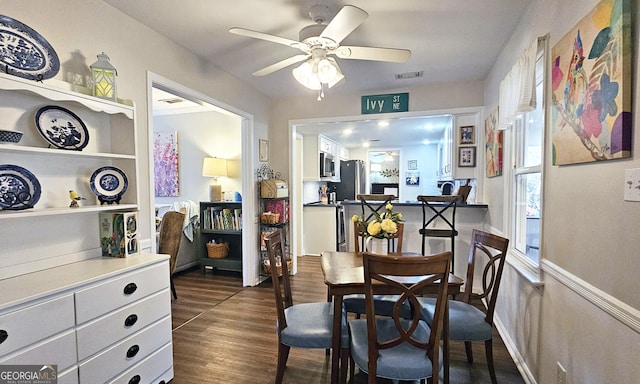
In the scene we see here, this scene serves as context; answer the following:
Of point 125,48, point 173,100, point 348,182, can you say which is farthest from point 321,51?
point 348,182

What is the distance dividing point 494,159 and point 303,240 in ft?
11.4

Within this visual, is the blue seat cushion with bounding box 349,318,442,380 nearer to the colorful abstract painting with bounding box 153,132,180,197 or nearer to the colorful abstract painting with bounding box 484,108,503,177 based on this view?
the colorful abstract painting with bounding box 484,108,503,177

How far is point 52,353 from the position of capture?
4.49 feet

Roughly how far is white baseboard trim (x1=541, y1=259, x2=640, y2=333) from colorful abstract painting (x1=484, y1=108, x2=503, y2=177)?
4.77ft

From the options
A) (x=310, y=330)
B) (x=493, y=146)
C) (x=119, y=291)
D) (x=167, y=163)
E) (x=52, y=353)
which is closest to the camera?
(x=52, y=353)

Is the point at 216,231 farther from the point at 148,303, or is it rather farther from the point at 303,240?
the point at 148,303

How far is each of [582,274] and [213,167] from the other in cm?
442

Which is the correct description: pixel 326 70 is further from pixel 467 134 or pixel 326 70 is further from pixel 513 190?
pixel 467 134

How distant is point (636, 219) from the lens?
1042 millimetres

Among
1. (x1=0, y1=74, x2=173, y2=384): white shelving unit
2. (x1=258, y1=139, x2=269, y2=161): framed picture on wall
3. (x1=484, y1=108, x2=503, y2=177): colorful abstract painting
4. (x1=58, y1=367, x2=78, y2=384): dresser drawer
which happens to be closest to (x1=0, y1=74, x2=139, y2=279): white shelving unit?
(x1=0, y1=74, x2=173, y2=384): white shelving unit

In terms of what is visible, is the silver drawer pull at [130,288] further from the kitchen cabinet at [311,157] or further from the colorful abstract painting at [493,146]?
the kitchen cabinet at [311,157]

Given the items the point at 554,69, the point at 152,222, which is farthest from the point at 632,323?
the point at 152,222

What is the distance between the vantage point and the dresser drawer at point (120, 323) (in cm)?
151

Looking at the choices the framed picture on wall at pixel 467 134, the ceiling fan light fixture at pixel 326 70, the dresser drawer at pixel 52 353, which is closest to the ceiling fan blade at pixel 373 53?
the ceiling fan light fixture at pixel 326 70
